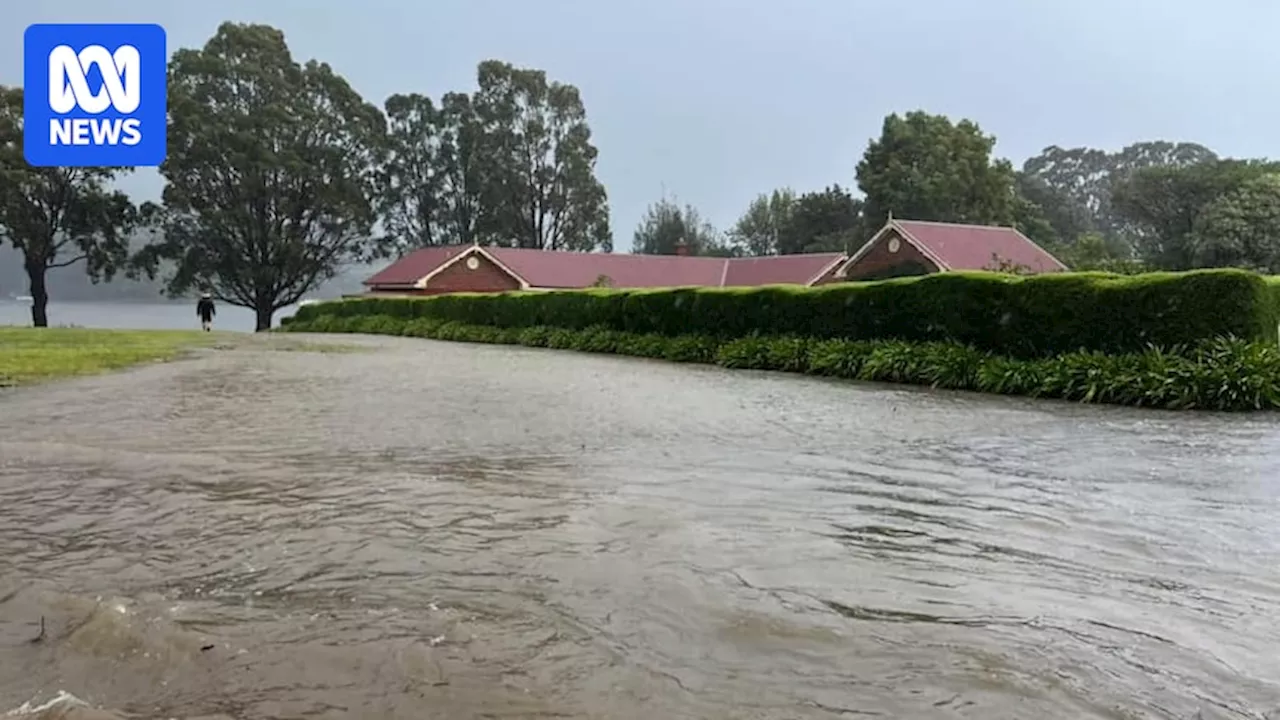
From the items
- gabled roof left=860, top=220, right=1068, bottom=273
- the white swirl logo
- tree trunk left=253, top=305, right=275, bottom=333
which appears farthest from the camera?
tree trunk left=253, top=305, right=275, bottom=333

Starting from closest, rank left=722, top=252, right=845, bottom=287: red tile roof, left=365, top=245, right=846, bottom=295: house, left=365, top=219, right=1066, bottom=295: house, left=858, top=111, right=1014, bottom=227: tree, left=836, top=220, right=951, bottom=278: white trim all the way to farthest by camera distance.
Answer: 1. left=836, top=220, right=951, bottom=278: white trim
2. left=722, top=252, right=845, bottom=287: red tile roof
3. left=365, top=219, right=1066, bottom=295: house
4. left=365, top=245, right=846, bottom=295: house
5. left=858, top=111, right=1014, bottom=227: tree

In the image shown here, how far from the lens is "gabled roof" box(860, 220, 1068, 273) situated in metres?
32.2

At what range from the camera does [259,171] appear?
143 ft

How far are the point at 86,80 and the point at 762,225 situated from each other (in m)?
57.8

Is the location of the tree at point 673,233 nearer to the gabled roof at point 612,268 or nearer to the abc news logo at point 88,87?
the gabled roof at point 612,268

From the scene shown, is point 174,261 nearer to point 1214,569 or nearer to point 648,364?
point 648,364

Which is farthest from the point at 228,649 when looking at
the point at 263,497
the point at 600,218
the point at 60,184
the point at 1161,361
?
the point at 600,218

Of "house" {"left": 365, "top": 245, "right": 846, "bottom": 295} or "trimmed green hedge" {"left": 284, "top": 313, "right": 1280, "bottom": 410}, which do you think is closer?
"trimmed green hedge" {"left": 284, "top": 313, "right": 1280, "bottom": 410}

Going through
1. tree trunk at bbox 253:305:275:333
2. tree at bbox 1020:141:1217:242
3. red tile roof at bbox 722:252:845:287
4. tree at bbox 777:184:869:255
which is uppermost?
tree at bbox 1020:141:1217:242

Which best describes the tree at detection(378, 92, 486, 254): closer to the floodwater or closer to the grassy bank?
the grassy bank

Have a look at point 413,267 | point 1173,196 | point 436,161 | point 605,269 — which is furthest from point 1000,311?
point 436,161

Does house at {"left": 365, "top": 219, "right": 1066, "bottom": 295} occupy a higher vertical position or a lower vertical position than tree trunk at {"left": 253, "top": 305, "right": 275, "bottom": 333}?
higher

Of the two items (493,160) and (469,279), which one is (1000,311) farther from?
(493,160)

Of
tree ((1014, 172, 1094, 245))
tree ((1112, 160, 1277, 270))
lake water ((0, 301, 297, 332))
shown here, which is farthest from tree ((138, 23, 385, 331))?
tree ((1112, 160, 1277, 270))
